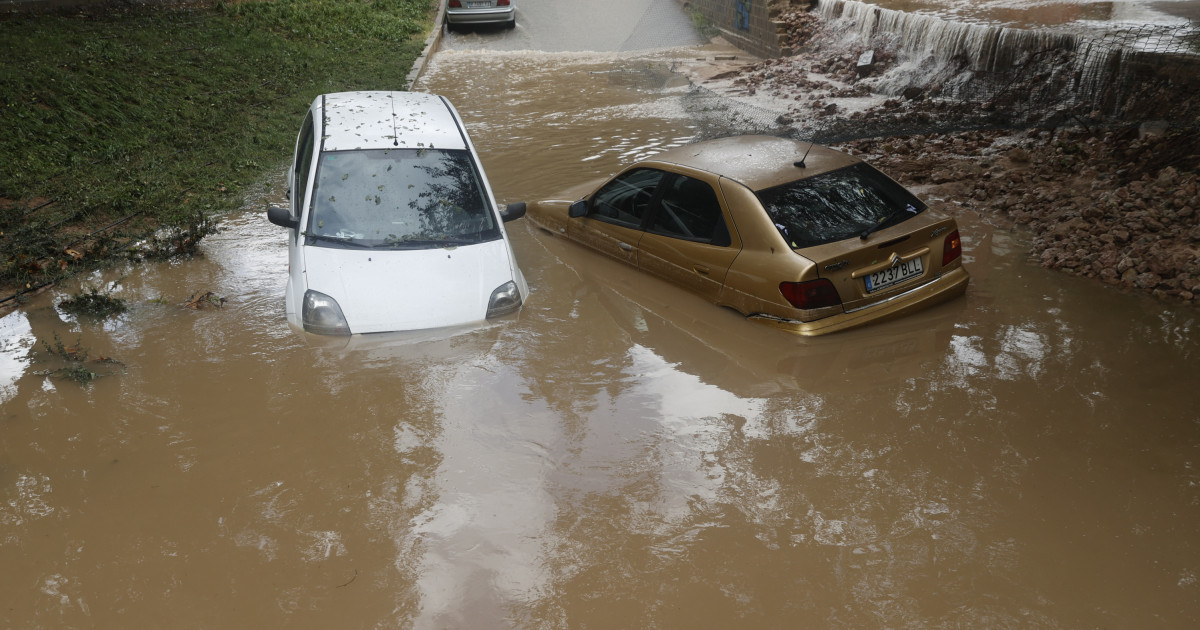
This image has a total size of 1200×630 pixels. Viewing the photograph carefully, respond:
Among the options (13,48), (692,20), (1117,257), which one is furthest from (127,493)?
(692,20)

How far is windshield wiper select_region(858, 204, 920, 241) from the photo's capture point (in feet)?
19.7

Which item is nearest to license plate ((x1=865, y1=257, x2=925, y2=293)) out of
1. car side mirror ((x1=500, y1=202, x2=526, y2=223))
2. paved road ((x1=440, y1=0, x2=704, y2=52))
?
car side mirror ((x1=500, y1=202, x2=526, y2=223))

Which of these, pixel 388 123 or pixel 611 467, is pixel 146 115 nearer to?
pixel 388 123

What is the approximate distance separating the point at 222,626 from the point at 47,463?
2.01 meters

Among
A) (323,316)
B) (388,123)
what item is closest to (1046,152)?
(388,123)

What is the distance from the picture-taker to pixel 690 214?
267 inches

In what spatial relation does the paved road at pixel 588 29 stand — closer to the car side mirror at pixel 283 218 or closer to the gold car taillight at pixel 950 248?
the car side mirror at pixel 283 218

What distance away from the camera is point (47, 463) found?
490 cm

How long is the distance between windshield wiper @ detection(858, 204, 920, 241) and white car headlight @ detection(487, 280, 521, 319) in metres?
2.61

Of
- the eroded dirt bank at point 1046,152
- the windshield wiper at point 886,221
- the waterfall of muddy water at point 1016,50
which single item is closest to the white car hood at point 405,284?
the windshield wiper at point 886,221

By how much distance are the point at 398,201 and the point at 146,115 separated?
7.29 m

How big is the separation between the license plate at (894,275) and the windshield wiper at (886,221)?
0.94 feet

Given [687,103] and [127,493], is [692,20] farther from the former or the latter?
[127,493]

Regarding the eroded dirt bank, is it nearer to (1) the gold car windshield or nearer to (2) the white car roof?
(1) the gold car windshield
